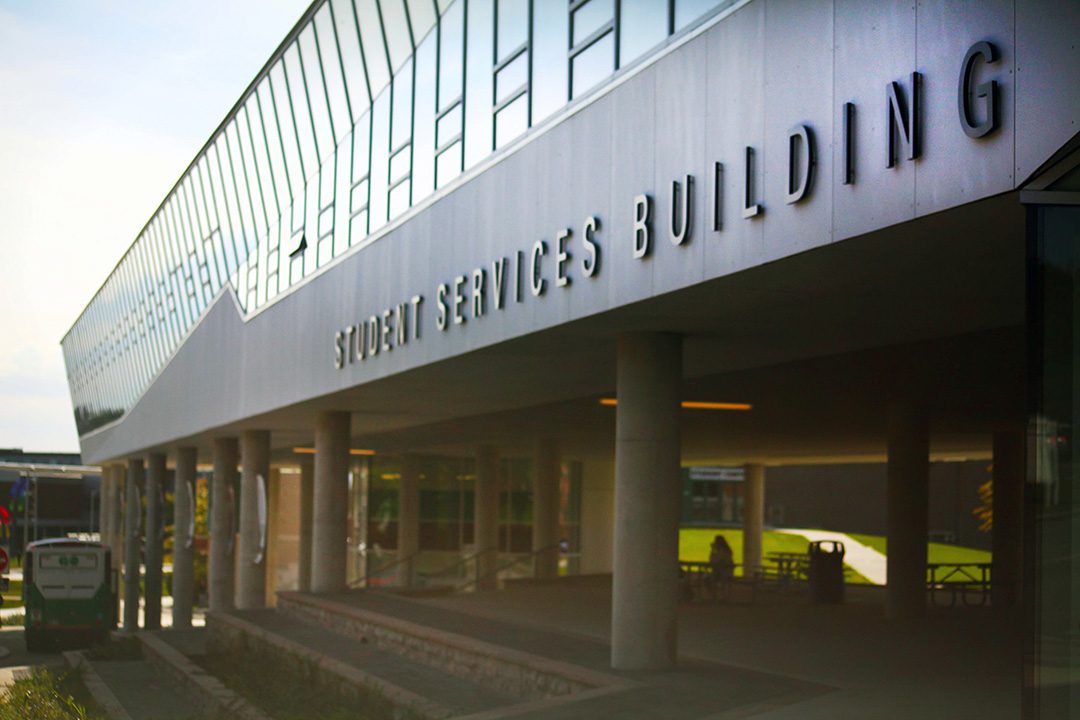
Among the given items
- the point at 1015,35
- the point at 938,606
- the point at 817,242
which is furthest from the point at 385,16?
the point at 938,606

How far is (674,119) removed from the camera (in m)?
11.7

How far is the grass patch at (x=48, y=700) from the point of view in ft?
55.7

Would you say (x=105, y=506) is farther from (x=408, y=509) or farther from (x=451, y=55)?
(x=451, y=55)

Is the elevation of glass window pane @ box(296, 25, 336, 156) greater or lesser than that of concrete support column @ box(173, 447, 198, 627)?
greater

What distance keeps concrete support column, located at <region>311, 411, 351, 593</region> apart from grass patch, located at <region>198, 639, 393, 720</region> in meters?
2.81

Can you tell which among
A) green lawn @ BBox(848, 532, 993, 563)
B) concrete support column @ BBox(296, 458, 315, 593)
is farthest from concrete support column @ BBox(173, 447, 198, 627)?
green lawn @ BBox(848, 532, 993, 563)

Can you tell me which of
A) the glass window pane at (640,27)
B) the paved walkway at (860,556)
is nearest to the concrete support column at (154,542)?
the paved walkway at (860,556)

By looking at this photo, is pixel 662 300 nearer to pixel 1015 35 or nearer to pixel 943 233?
pixel 943 233

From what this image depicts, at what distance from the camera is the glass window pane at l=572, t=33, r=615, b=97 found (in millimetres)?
13258

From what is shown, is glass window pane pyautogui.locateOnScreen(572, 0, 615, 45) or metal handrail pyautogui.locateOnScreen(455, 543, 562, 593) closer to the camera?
glass window pane pyautogui.locateOnScreen(572, 0, 615, 45)

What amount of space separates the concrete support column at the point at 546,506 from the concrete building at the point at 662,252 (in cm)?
186

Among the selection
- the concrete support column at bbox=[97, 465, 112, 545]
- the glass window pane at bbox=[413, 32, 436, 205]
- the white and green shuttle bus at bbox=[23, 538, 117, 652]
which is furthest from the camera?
the concrete support column at bbox=[97, 465, 112, 545]

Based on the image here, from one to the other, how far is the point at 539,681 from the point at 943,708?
422cm

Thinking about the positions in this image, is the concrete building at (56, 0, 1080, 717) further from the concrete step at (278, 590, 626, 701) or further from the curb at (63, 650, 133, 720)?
the curb at (63, 650, 133, 720)
